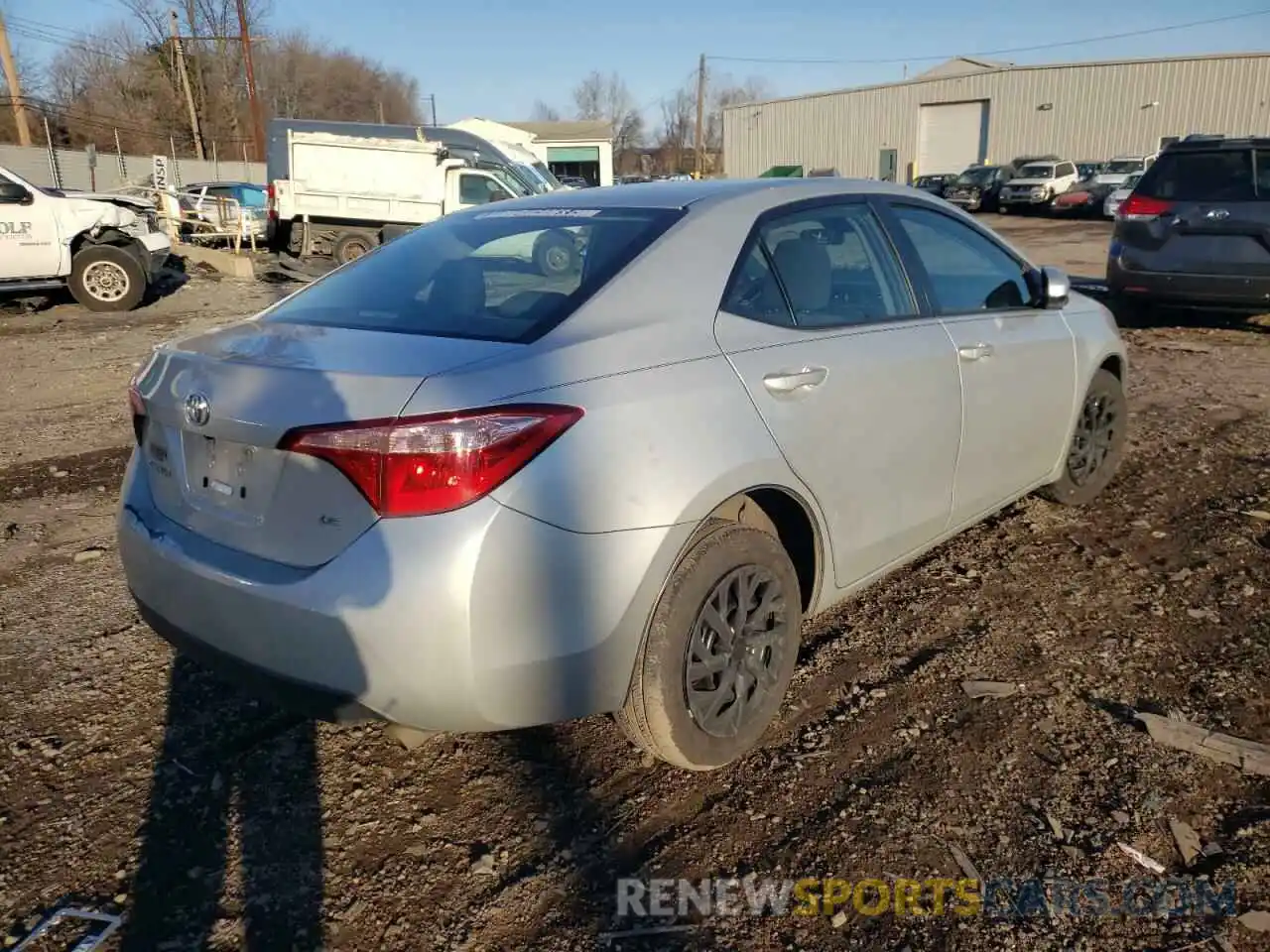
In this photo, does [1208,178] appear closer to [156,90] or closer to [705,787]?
[705,787]

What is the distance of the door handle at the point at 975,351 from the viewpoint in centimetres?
340

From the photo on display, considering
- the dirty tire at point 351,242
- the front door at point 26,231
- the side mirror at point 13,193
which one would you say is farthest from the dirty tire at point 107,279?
the dirty tire at point 351,242

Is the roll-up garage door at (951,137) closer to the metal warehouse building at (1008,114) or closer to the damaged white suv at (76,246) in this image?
the metal warehouse building at (1008,114)

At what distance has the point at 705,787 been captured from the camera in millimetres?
2678

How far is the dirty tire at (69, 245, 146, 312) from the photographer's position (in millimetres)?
12445

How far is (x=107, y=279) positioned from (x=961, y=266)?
1229 cm

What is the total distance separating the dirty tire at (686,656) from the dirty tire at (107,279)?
12509 millimetres

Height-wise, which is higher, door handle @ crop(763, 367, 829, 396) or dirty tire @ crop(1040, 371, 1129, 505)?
door handle @ crop(763, 367, 829, 396)

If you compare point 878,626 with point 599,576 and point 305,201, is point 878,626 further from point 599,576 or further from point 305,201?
point 305,201

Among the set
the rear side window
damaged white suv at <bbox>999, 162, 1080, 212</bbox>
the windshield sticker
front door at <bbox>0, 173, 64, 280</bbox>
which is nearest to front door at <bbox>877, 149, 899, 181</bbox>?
damaged white suv at <bbox>999, 162, 1080, 212</bbox>

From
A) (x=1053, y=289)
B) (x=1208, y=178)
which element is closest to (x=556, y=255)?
(x=1053, y=289)

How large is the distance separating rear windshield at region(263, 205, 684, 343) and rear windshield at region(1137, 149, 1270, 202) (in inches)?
→ 303

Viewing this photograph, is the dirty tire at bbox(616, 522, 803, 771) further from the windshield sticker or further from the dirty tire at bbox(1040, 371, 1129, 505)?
the dirty tire at bbox(1040, 371, 1129, 505)

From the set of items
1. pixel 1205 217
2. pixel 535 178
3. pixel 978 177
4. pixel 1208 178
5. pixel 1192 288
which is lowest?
pixel 1192 288
